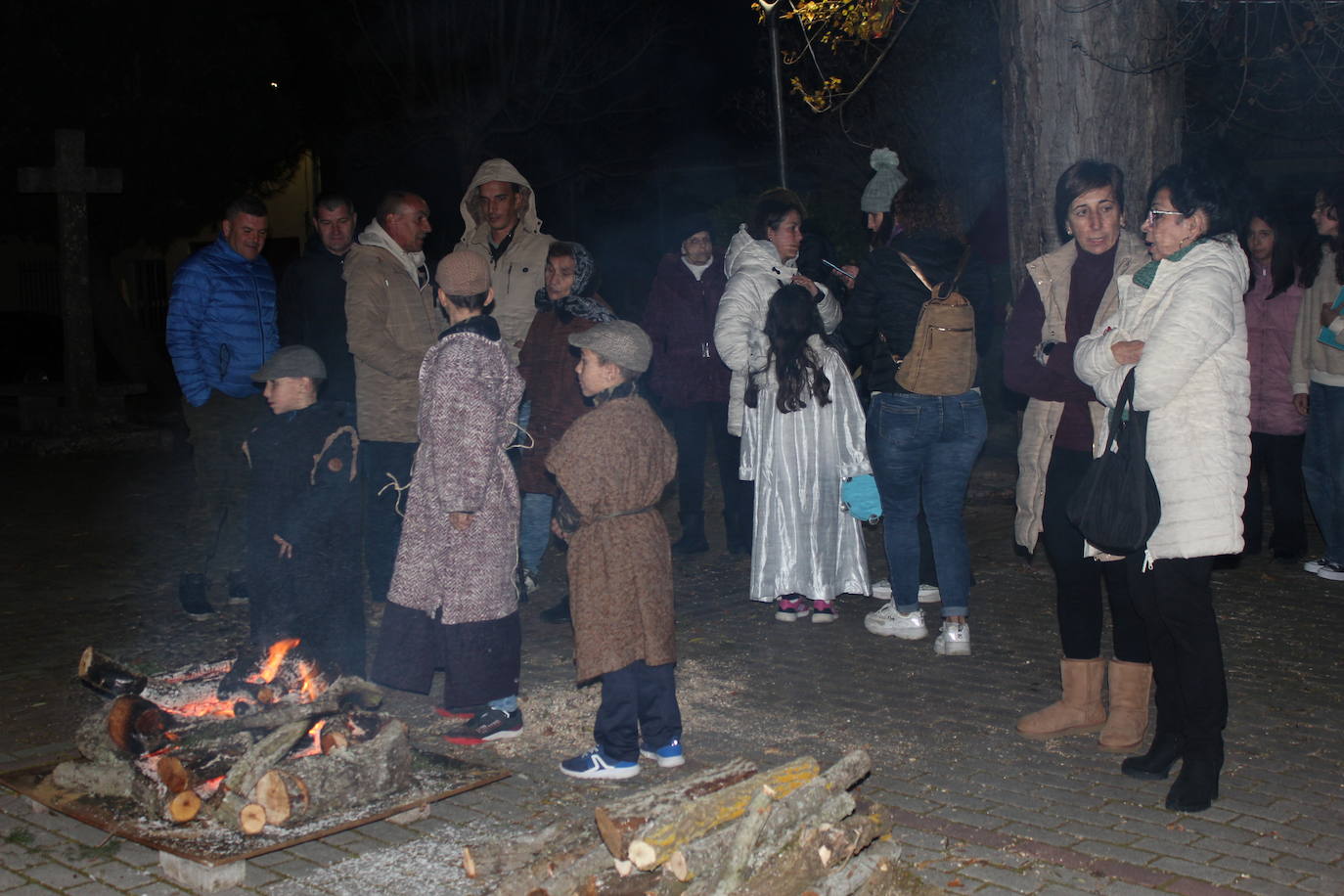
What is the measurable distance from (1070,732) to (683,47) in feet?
83.3

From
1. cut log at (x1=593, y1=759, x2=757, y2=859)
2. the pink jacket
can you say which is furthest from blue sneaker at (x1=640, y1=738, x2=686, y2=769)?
the pink jacket

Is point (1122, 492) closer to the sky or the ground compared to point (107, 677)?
closer to the sky

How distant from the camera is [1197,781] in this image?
4609 mm

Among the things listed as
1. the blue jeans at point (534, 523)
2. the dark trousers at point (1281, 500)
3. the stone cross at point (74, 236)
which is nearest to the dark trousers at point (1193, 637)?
the blue jeans at point (534, 523)

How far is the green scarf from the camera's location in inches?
183

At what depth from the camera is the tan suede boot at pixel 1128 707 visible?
522 cm

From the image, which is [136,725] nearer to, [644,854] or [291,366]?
[291,366]

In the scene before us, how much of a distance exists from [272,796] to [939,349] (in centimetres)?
356

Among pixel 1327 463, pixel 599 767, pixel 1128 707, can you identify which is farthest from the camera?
pixel 1327 463

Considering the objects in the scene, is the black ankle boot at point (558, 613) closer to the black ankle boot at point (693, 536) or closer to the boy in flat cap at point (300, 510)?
the boy in flat cap at point (300, 510)

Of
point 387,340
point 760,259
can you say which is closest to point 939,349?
point 760,259

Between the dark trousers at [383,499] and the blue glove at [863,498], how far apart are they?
223cm

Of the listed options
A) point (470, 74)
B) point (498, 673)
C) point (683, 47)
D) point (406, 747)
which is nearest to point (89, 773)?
point (406, 747)

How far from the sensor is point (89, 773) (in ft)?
15.4
